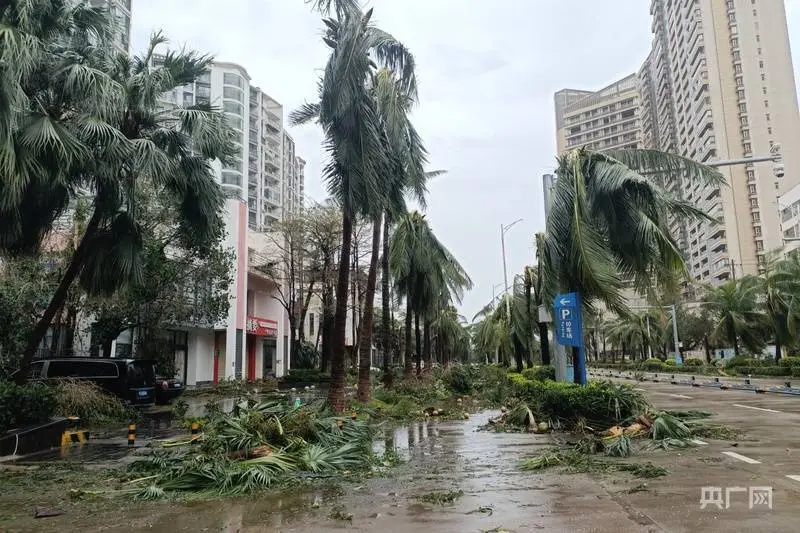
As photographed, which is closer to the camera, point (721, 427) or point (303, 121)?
point (721, 427)

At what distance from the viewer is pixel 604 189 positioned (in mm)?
13422

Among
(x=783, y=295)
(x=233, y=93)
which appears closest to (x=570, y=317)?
(x=783, y=295)

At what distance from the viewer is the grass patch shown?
6.70 metres

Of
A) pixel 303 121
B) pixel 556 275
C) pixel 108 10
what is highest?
pixel 108 10

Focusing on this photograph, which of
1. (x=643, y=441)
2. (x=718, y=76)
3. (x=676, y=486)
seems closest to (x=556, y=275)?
(x=643, y=441)

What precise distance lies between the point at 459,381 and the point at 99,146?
19077 millimetres

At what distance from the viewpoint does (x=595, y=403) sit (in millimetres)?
12531

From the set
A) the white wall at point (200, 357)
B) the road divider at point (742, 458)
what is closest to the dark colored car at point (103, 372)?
the road divider at point (742, 458)

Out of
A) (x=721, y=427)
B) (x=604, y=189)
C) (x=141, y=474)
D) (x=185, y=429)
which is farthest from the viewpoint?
(x=185, y=429)

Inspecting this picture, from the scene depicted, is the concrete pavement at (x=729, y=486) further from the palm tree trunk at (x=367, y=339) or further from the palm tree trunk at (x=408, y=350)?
the palm tree trunk at (x=408, y=350)

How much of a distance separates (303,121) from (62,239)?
12.8 meters

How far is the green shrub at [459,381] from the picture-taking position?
27125mm

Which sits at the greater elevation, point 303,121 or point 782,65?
point 782,65

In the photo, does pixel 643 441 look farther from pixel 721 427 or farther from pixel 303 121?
pixel 303 121
